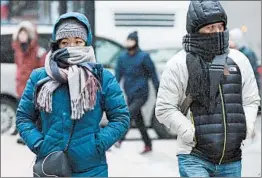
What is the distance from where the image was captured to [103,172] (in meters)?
3.74

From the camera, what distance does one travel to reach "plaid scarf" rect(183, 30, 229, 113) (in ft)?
12.4

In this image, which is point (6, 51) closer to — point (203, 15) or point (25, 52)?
point (25, 52)

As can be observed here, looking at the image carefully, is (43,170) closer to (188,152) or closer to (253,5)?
(188,152)

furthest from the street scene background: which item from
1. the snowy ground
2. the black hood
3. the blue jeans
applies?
the blue jeans

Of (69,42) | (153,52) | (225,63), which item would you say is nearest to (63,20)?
(69,42)

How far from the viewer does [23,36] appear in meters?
7.71

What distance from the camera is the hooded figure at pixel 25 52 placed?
703 centimetres

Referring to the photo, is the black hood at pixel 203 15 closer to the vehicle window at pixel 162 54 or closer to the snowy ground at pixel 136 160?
the snowy ground at pixel 136 160

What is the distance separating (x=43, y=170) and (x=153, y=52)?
434cm

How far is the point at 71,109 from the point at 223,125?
2.81 feet

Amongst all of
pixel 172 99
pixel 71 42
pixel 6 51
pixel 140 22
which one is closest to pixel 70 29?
pixel 71 42

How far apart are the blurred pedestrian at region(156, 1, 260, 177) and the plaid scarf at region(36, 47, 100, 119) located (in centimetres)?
47

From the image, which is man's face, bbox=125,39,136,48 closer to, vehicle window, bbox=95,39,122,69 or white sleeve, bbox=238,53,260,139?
vehicle window, bbox=95,39,122,69

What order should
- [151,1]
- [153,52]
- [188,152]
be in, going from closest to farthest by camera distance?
[188,152]
[151,1]
[153,52]
